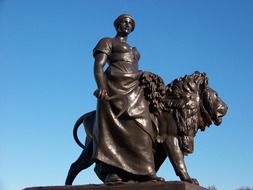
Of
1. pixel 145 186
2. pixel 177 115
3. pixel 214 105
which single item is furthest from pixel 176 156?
pixel 214 105

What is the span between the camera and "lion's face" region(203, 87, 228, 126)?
8.08 metres

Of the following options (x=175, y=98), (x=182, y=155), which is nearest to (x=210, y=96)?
(x=175, y=98)

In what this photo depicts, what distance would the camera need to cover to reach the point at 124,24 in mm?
8117

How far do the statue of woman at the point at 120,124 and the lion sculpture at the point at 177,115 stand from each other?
17 centimetres

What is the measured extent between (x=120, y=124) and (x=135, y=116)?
25 cm

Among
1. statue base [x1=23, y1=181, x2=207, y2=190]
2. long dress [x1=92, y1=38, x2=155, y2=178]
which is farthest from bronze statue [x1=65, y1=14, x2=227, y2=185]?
statue base [x1=23, y1=181, x2=207, y2=190]

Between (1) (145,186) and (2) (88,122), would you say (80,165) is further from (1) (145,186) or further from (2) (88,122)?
(1) (145,186)

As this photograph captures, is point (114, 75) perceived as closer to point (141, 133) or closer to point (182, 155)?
point (141, 133)

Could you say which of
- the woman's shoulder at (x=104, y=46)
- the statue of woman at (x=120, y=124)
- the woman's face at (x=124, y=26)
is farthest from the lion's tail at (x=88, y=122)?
the woman's face at (x=124, y=26)

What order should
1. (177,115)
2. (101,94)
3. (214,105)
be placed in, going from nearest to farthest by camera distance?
(101,94)
(177,115)
(214,105)

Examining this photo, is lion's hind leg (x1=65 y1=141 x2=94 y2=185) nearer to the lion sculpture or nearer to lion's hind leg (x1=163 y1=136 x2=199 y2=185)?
the lion sculpture

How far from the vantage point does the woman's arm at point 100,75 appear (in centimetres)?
Result: 753

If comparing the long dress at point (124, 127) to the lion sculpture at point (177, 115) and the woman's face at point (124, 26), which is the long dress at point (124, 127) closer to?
the lion sculpture at point (177, 115)

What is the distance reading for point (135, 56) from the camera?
8.06 m
